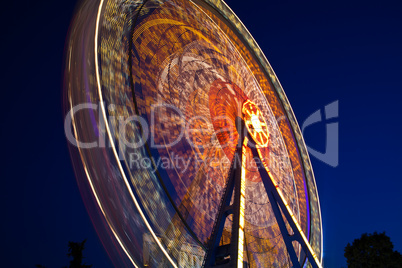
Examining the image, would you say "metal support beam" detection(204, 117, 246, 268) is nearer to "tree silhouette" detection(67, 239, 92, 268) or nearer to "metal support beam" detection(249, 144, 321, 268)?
"metal support beam" detection(249, 144, 321, 268)

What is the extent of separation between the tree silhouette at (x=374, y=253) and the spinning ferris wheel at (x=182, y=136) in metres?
3.26

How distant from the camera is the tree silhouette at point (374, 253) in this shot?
16.0 meters

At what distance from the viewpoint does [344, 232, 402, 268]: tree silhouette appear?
16.0 meters

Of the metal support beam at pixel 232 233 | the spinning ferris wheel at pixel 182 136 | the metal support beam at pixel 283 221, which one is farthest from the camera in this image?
the metal support beam at pixel 283 221

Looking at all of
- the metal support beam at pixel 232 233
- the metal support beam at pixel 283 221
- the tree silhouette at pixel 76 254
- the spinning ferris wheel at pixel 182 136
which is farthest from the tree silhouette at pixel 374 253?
the tree silhouette at pixel 76 254

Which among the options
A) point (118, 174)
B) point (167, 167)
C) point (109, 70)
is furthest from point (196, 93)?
point (118, 174)

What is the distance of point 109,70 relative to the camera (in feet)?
26.7

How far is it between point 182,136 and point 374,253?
1149 cm

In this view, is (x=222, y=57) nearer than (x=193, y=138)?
No

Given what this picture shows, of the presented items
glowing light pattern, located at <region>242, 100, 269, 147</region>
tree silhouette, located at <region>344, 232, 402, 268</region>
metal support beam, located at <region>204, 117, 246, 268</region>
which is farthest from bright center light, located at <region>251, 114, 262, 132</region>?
tree silhouette, located at <region>344, 232, 402, 268</region>

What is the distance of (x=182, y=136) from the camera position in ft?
34.7

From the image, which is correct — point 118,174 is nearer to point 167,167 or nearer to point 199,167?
point 167,167

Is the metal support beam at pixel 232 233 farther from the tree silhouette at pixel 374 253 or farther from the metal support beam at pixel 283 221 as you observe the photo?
the tree silhouette at pixel 374 253

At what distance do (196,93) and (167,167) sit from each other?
342cm
